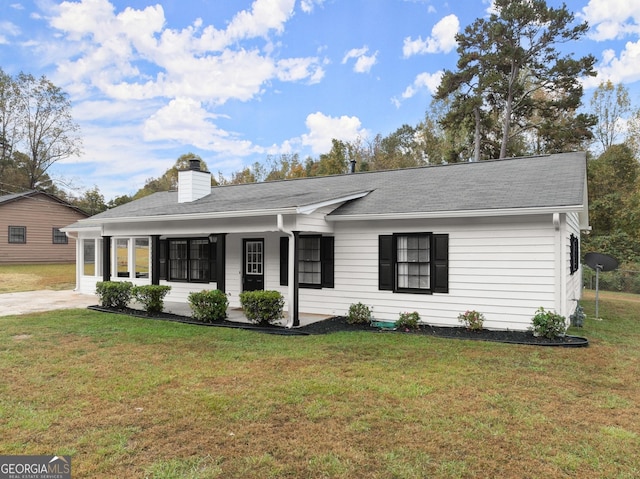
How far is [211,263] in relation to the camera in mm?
12289

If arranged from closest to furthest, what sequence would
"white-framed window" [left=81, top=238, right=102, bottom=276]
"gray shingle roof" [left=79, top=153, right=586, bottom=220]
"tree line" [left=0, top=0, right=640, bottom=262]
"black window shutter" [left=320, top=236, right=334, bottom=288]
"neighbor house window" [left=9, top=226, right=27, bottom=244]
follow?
"gray shingle roof" [left=79, top=153, right=586, bottom=220]
"black window shutter" [left=320, top=236, right=334, bottom=288]
"white-framed window" [left=81, top=238, right=102, bottom=276]
"tree line" [left=0, top=0, right=640, bottom=262]
"neighbor house window" [left=9, top=226, right=27, bottom=244]

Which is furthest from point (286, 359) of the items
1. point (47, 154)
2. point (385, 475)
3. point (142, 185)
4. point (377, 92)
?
point (142, 185)

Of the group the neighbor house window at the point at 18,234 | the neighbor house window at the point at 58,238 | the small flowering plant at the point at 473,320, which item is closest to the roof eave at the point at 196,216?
the small flowering plant at the point at 473,320

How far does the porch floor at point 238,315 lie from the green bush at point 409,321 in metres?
1.86

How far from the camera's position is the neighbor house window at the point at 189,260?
12404 mm

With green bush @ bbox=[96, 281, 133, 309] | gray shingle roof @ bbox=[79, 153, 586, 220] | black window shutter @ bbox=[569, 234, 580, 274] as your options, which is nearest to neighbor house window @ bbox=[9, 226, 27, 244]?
green bush @ bbox=[96, 281, 133, 309]

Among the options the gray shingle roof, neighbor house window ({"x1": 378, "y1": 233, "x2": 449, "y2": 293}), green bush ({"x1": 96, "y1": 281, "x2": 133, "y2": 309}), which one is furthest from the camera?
green bush ({"x1": 96, "y1": 281, "x2": 133, "y2": 309})

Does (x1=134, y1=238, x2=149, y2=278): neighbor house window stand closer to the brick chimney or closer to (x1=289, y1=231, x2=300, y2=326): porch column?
the brick chimney

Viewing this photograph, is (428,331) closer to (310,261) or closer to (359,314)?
(359,314)

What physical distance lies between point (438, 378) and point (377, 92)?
1034 inches

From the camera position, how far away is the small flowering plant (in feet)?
28.0

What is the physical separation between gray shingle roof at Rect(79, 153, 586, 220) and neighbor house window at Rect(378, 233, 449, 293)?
675mm

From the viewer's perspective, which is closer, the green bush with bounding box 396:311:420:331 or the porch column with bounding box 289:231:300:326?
the green bush with bounding box 396:311:420:331

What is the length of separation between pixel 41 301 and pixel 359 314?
10265 millimetres
